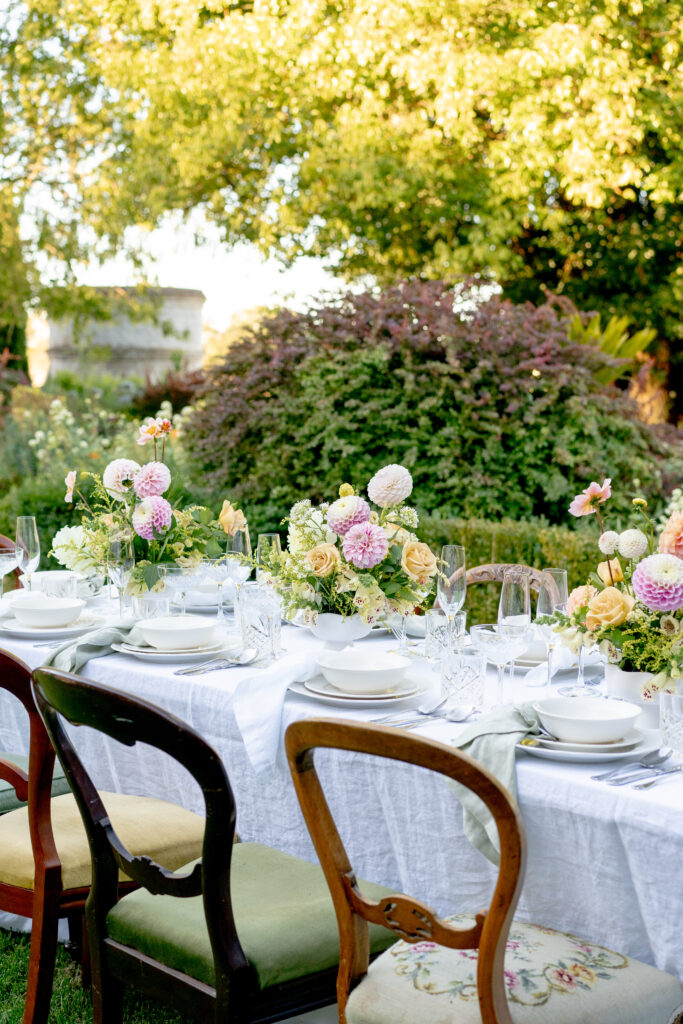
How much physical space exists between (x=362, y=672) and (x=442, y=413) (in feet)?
14.7

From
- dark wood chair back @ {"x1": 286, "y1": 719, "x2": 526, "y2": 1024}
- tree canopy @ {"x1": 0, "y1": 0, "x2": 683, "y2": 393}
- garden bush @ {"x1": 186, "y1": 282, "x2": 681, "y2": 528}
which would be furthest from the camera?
tree canopy @ {"x1": 0, "y1": 0, "x2": 683, "y2": 393}

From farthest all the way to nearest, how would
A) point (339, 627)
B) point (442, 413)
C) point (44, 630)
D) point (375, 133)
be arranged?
point (375, 133)
point (442, 413)
point (44, 630)
point (339, 627)

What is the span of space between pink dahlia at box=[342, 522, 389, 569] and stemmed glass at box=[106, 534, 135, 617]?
2.90 ft

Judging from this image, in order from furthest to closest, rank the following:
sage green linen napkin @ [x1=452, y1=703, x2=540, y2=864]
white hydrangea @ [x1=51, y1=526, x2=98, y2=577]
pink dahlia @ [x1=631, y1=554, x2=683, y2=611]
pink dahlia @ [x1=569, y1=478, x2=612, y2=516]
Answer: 1. white hydrangea @ [x1=51, y1=526, x2=98, y2=577]
2. pink dahlia @ [x1=569, y1=478, x2=612, y2=516]
3. pink dahlia @ [x1=631, y1=554, x2=683, y2=611]
4. sage green linen napkin @ [x1=452, y1=703, x2=540, y2=864]

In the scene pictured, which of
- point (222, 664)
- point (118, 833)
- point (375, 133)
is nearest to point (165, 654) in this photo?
point (222, 664)

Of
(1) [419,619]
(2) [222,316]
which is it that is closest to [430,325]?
(1) [419,619]

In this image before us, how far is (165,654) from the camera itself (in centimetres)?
305

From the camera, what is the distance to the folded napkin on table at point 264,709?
252 cm

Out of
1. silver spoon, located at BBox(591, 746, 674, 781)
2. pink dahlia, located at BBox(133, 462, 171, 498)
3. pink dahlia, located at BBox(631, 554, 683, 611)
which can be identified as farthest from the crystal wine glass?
pink dahlia, located at BBox(133, 462, 171, 498)

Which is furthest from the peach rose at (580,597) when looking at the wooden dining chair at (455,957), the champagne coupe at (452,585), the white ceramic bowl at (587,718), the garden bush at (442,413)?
the garden bush at (442,413)

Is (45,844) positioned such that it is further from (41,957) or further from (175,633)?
(175,633)

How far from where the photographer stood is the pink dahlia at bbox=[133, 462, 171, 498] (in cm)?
367

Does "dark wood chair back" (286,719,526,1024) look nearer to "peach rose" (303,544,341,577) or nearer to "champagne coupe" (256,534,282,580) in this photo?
"peach rose" (303,544,341,577)

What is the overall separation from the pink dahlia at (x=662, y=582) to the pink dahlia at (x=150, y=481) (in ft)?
5.97
